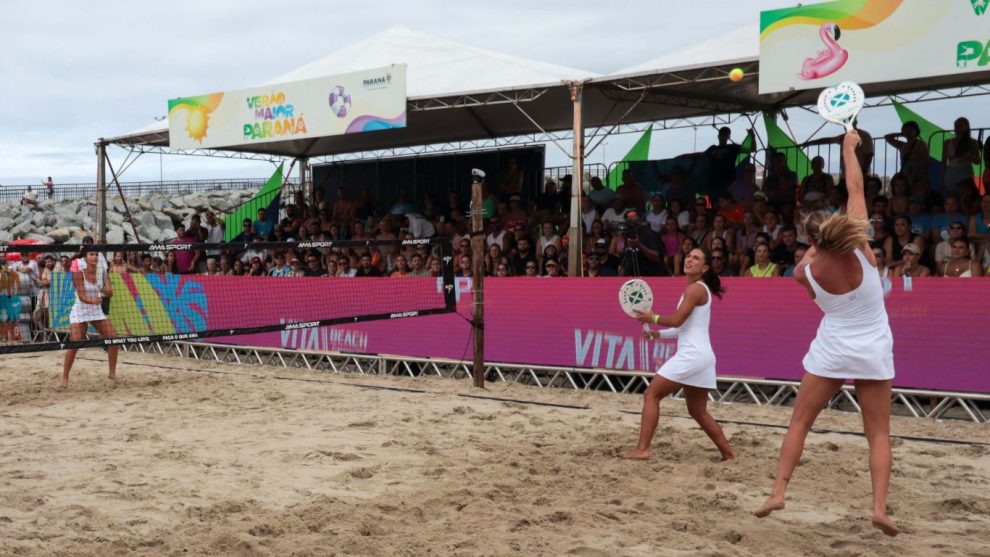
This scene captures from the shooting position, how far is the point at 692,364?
649 cm

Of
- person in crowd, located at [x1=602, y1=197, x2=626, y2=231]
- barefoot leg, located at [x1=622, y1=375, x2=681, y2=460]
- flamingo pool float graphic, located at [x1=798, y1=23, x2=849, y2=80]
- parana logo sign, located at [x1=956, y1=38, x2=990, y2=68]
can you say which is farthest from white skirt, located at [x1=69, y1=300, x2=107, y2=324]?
parana logo sign, located at [x1=956, y1=38, x2=990, y2=68]

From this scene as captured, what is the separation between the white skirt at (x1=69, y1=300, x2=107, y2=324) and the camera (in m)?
10.9

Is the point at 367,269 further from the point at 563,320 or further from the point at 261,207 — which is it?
the point at 261,207

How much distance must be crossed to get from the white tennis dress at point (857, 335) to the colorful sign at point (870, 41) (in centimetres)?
537

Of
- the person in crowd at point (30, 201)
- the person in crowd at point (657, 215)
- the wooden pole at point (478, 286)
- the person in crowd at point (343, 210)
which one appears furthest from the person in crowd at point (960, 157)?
the person in crowd at point (30, 201)

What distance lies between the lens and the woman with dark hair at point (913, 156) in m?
11.7

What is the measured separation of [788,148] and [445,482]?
10375 millimetres

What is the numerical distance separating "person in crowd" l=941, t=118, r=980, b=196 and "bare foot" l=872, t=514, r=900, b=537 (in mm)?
7864

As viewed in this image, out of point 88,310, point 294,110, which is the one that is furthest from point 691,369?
point 294,110

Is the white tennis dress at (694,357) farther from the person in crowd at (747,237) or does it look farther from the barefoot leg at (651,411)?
the person in crowd at (747,237)

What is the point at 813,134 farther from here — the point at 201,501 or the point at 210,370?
the point at 201,501

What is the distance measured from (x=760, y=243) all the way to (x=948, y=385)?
269 centimetres

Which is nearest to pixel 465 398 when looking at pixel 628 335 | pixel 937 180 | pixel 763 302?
pixel 628 335

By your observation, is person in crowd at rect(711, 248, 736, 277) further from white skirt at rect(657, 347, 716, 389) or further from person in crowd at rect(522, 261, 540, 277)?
white skirt at rect(657, 347, 716, 389)
